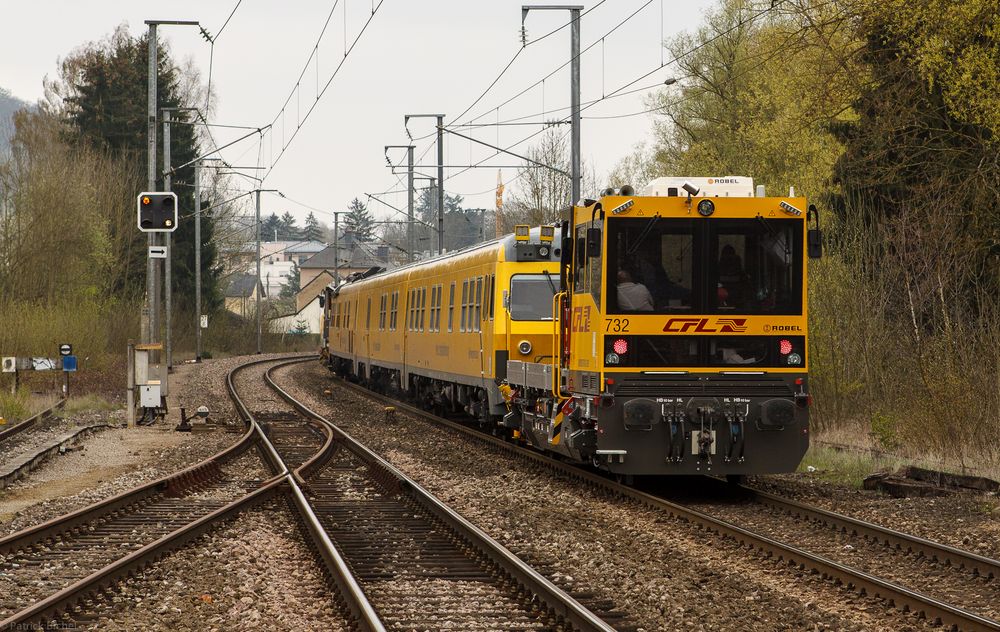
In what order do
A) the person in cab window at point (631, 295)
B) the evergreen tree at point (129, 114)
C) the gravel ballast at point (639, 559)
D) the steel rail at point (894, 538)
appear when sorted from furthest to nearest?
1. the evergreen tree at point (129, 114)
2. the person in cab window at point (631, 295)
3. the steel rail at point (894, 538)
4. the gravel ballast at point (639, 559)

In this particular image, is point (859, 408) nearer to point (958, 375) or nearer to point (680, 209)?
point (958, 375)

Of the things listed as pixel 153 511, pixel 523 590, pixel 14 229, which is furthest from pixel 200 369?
pixel 523 590

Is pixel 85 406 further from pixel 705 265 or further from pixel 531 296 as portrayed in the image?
pixel 705 265

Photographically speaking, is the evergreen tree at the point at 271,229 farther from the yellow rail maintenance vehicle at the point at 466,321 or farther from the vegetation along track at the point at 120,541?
the vegetation along track at the point at 120,541

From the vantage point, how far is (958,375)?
1553cm

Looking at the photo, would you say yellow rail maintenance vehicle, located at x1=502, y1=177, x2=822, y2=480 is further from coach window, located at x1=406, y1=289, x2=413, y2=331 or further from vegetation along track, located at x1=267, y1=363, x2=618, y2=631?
coach window, located at x1=406, y1=289, x2=413, y2=331

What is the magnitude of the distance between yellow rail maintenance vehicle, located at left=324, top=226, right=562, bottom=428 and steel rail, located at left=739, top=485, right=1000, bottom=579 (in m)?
6.12

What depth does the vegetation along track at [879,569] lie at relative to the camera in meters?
7.52

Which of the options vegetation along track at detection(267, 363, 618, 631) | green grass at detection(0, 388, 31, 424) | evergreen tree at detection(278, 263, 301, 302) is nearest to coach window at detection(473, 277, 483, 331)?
vegetation along track at detection(267, 363, 618, 631)

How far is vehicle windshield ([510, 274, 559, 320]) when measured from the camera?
18.4m

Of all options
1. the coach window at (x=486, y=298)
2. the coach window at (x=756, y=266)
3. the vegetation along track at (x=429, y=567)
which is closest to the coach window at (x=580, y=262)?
the coach window at (x=756, y=266)

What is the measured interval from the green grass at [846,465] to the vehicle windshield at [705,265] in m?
2.58

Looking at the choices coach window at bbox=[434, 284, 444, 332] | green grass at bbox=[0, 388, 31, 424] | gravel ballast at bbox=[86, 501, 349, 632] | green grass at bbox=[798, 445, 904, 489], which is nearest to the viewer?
gravel ballast at bbox=[86, 501, 349, 632]

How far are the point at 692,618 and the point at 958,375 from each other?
9.12 m
